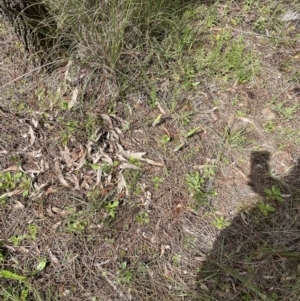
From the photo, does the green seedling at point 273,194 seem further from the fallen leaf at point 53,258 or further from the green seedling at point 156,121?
the fallen leaf at point 53,258

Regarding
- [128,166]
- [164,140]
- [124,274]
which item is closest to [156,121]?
[164,140]

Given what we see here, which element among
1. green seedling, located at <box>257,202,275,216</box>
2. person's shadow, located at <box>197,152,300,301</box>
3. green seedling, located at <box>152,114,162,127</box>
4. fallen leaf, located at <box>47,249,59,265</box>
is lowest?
person's shadow, located at <box>197,152,300,301</box>

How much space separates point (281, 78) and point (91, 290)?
7.48ft

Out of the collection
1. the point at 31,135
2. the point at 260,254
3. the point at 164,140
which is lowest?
the point at 260,254

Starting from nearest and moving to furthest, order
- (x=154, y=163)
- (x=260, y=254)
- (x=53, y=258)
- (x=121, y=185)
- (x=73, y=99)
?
1. (x=53, y=258)
2. (x=260, y=254)
3. (x=121, y=185)
4. (x=154, y=163)
5. (x=73, y=99)

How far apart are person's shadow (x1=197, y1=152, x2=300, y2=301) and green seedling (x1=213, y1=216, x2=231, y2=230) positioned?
24mm

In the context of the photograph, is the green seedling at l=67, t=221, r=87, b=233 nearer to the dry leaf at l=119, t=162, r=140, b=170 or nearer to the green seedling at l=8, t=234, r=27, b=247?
the green seedling at l=8, t=234, r=27, b=247

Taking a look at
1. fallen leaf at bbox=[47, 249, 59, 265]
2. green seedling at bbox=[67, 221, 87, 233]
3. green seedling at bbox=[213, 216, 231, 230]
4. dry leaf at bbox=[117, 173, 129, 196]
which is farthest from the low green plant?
fallen leaf at bbox=[47, 249, 59, 265]

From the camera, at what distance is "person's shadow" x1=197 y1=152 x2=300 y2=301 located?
2.01 metres

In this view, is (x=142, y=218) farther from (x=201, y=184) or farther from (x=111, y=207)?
(x=201, y=184)

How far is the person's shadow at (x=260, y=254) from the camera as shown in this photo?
2.01 meters

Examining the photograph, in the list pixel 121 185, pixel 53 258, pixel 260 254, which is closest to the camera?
pixel 53 258

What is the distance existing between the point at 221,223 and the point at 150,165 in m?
0.64

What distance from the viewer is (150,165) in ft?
7.66
